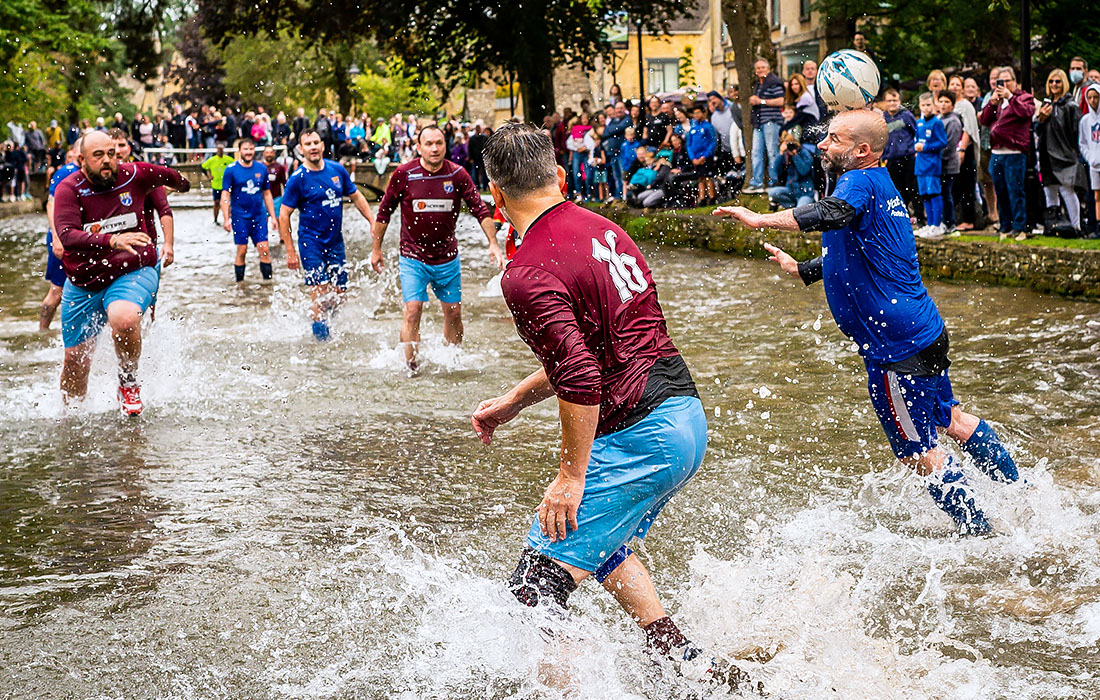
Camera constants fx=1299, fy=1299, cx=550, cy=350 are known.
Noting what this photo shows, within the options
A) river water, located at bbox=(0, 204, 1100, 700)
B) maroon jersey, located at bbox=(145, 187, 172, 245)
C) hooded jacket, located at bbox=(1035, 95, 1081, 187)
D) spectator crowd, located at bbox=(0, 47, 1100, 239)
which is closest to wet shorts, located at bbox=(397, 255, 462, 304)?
river water, located at bbox=(0, 204, 1100, 700)

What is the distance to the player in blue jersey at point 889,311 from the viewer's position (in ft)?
18.1

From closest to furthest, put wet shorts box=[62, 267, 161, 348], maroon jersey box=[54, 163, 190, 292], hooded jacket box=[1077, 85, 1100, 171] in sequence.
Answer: maroon jersey box=[54, 163, 190, 292] → wet shorts box=[62, 267, 161, 348] → hooded jacket box=[1077, 85, 1100, 171]

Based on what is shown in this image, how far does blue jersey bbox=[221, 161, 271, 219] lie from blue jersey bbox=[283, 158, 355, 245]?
5.63 metres

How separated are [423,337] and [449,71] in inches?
854

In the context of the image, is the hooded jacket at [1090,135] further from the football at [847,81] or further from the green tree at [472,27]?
the green tree at [472,27]

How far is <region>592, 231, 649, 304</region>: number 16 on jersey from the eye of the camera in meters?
3.82

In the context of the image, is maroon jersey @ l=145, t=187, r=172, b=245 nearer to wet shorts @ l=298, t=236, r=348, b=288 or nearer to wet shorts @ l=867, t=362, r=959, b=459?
wet shorts @ l=298, t=236, r=348, b=288

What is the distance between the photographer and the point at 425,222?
998 centimetres

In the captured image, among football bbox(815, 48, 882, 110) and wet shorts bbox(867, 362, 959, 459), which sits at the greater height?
football bbox(815, 48, 882, 110)

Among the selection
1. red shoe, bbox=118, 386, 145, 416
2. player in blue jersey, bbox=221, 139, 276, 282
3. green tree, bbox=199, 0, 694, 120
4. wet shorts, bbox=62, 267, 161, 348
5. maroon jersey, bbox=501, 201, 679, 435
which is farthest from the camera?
green tree, bbox=199, 0, 694, 120

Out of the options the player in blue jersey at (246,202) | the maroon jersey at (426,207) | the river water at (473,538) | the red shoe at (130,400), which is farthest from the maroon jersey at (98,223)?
the player in blue jersey at (246,202)

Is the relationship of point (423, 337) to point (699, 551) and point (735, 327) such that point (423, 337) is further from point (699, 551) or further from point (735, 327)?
point (699, 551)

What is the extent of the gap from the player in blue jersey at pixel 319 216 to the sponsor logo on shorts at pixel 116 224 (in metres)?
3.21

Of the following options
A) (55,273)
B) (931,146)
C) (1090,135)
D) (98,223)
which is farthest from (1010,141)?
(55,273)
